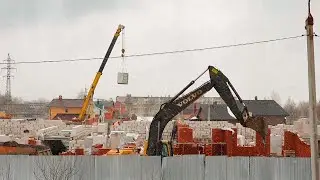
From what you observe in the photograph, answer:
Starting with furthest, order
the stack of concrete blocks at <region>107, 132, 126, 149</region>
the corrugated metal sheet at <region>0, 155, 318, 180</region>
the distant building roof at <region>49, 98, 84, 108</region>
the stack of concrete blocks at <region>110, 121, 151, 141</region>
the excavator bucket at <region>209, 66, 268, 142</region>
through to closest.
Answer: the distant building roof at <region>49, 98, 84, 108</region>, the stack of concrete blocks at <region>110, 121, 151, 141</region>, the stack of concrete blocks at <region>107, 132, 126, 149</region>, the excavator bucket at <region>209, 66, 268, 142</region>, the corrugated metal sheet at <region>0, 155, 318, 180</region>

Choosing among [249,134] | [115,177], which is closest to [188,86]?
[115,177]

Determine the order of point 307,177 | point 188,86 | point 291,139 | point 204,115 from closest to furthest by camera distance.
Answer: point 307,177, point 188,86, point 291,139, point 204,115

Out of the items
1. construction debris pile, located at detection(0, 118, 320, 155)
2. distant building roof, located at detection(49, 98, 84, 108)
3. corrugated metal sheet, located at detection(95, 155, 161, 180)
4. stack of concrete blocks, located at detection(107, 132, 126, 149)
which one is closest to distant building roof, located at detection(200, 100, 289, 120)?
construction debris pile, located at detection(0, 118, 320, 155)

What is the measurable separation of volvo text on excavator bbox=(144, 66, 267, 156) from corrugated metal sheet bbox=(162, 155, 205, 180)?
240cm

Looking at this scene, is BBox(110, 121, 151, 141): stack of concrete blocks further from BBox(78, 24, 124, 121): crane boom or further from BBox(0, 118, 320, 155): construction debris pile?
BBox(78, 24, 124, 121): crane boom

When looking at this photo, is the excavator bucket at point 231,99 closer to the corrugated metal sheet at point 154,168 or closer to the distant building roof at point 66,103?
the corrugated metal sheet at point 154,168

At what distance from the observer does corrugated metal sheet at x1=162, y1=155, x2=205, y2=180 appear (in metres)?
13.4

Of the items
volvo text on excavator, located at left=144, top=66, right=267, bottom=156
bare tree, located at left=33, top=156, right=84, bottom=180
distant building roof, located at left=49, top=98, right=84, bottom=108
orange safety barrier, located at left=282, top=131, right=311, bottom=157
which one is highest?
distant building roof, located at left=49, top=98, right=84, bottom=108

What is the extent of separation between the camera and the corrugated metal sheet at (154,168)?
13234 mm

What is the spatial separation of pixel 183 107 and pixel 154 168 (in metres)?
3.75

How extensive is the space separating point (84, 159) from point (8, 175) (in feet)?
8.93

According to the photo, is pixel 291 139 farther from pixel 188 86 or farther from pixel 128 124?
pixel 128 124

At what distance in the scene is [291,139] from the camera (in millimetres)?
17906

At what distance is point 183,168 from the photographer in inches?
529
